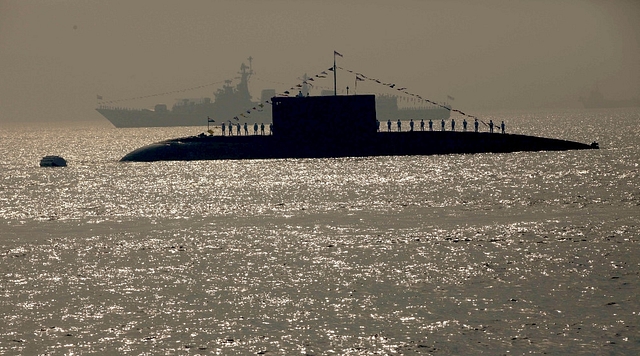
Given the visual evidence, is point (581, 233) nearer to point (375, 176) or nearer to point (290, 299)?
point (290, 299)

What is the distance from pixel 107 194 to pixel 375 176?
18749 mm

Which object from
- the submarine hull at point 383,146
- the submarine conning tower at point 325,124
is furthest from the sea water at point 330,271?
the submarine hull at point 383,146

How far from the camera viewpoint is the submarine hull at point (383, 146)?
8250cm

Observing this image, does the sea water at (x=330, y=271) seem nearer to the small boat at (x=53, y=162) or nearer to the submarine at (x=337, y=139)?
the submarine at (x=337, y=139)

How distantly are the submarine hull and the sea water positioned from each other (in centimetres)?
2157

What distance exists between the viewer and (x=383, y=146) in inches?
3305

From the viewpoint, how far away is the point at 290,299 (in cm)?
2605

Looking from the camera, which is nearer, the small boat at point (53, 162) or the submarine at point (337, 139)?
the submarine at point (337, 139)

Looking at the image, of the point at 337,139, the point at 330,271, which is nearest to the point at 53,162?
the point at 337,139

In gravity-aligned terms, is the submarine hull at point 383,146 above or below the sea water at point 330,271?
above

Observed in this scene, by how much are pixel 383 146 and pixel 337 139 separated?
4.68 m

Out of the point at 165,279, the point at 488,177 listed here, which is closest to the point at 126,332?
the point at 165,279

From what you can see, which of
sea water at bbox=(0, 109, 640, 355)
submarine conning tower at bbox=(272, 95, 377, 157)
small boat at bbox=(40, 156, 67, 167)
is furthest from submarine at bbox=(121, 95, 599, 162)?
sea water at bbox=(0, 109, 640, 355)

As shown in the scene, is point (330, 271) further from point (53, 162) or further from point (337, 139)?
point (53, 162)
